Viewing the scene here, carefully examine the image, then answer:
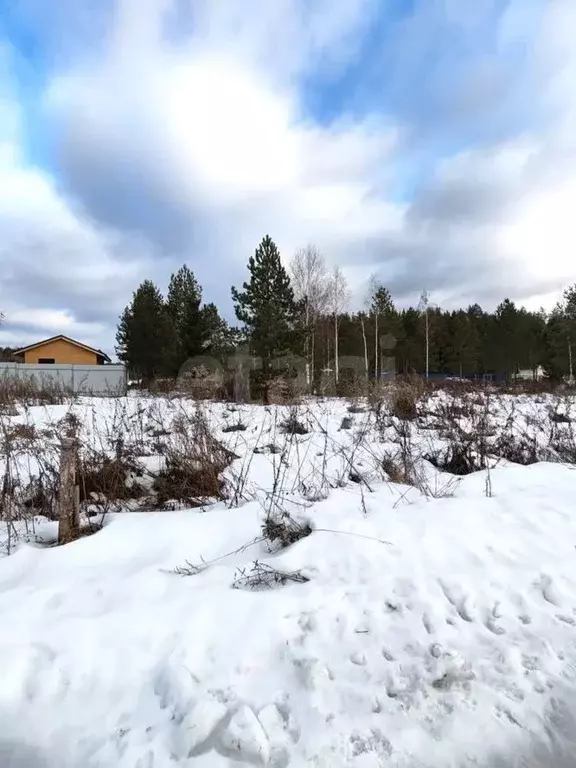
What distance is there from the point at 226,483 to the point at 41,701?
118 inches

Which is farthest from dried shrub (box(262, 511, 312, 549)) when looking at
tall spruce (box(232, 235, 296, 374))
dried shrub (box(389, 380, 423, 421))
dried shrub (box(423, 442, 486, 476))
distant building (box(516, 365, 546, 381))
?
distant building (box(516, 365, 546, 381))

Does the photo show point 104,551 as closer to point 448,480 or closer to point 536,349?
point 448,480

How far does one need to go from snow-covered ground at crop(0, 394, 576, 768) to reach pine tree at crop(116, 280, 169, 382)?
28907mm

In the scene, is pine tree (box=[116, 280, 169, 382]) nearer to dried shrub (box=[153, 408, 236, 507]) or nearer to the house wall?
the house wall

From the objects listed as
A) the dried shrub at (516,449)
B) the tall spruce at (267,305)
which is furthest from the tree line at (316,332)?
the dried shrub at (516,449)

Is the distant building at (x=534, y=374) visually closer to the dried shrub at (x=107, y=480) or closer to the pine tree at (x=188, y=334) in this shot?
the pine tree at (x=188, y=334)

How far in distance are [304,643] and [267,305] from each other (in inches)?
891

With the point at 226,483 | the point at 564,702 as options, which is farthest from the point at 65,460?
the point at 564,702

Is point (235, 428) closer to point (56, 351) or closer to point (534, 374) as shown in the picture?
point (56, 351)

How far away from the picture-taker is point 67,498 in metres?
3.64

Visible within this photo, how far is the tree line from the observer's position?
25.1m

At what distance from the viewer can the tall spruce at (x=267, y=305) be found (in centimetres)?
2381

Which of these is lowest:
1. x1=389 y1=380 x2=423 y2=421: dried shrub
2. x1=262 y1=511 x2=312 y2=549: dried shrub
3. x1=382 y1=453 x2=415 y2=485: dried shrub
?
x1=262 y1=511 x2=312 y2=549: dried shrub

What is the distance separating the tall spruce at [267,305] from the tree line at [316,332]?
6 centimetres
